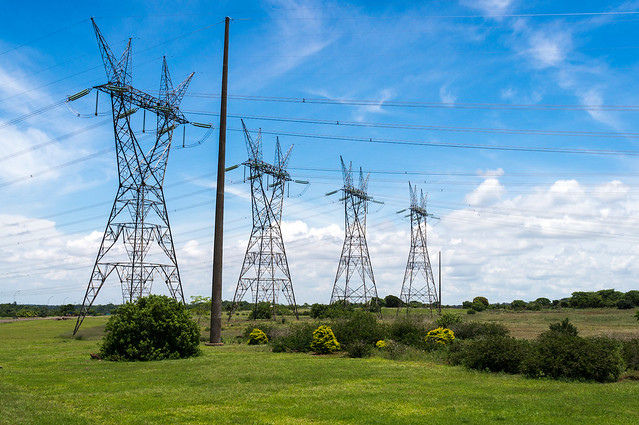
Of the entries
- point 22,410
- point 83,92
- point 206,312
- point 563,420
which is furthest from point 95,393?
point 206,312

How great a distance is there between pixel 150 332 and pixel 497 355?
53.1ft

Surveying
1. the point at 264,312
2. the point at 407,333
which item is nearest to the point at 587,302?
the point at 264,312

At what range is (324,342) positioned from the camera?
97.2ft

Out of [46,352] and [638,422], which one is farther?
[46,352]

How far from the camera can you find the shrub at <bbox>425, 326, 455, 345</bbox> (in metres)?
29.5

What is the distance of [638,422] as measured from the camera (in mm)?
11984

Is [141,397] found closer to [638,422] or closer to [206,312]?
[638,422]

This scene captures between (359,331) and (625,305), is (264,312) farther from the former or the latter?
(625,305)

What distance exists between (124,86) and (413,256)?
5033cm

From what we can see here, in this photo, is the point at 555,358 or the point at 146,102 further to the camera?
the point at 146,102

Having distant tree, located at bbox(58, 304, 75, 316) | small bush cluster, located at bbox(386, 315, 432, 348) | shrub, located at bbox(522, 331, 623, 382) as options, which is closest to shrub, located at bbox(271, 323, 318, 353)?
small bush cluster, located at bbox(386, 315, 432, 348)

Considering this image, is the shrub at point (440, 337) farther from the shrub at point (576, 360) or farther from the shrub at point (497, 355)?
the shrub at point (576, 360)

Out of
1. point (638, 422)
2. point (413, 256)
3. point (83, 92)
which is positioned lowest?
point (638, 422)

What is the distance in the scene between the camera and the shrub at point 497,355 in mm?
21094
